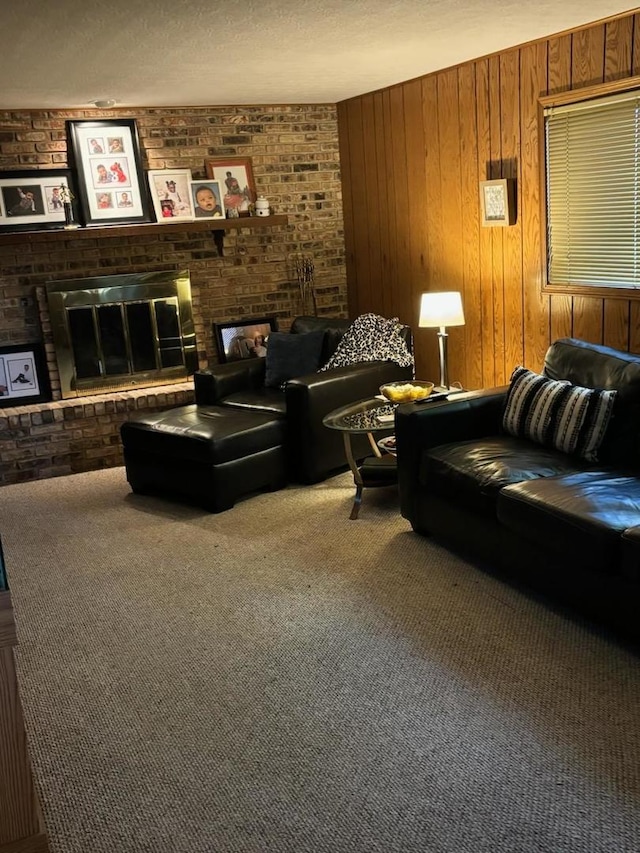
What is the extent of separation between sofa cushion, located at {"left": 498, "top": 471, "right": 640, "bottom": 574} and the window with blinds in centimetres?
139

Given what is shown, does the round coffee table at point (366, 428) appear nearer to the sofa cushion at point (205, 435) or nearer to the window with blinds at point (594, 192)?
the sofa cushion at point (205, 435)

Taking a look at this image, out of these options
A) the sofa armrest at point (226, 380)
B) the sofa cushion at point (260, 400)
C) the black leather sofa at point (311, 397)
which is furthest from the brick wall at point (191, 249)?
the sofa cushion at point (260, 400)

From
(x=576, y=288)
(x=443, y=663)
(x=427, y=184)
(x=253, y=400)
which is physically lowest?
(x=443, y=663)

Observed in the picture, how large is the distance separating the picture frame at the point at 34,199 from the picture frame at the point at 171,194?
529mm

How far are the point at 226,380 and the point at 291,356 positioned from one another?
17.1 inches

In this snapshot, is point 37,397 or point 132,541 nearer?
point 132,541

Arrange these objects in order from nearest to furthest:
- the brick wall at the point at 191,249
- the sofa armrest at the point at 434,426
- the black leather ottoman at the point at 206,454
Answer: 1. the sofa armrest at the point at 434,426
2. the black leather ottoman at the point at 206,454
3. the brick wall at the point at 191,249

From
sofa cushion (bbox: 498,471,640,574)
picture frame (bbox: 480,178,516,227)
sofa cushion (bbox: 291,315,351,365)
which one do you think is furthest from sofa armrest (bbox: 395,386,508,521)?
sofa cushion (bbox: 291,315,351,365)

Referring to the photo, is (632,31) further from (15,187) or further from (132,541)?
(15,187)

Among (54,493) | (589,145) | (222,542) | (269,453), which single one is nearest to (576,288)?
(589,145)

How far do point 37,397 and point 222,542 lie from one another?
2.25 meters

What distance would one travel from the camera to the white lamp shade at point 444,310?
193 inches

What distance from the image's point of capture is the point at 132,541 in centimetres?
422

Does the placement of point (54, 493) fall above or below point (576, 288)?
below
